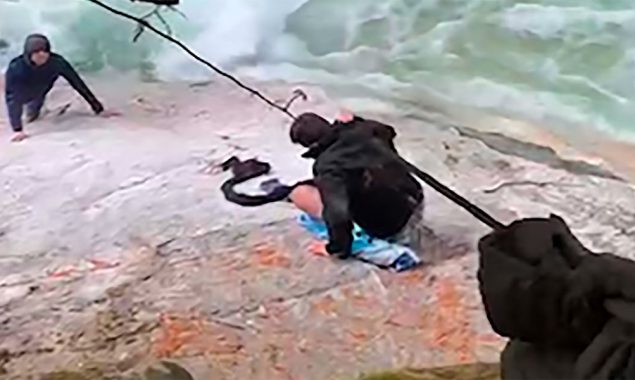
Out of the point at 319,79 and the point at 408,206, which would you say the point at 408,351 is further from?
the point at 319,79

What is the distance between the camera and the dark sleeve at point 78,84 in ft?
9.87

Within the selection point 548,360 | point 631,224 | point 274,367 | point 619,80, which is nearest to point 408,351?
point 274,367

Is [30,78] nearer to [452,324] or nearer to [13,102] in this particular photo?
[13,102]

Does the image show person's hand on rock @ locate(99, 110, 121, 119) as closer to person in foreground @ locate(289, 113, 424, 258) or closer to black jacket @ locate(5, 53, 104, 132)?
black jacket @ locate(5, 53, 104, 132)

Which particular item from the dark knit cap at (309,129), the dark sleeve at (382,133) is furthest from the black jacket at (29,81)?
the dark sleeve at (382,133)

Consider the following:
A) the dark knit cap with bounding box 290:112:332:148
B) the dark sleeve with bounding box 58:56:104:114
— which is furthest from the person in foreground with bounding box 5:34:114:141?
the dark knit cap with bounding box 290:112:332:148

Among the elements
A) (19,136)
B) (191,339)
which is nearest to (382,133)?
(191,339)

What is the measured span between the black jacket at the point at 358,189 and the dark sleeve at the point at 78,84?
0.85m

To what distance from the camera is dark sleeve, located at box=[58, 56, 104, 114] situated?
3008mm

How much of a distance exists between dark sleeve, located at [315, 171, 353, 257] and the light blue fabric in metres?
0.03

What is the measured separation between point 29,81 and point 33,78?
0.05 ft

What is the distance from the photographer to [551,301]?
65 cm

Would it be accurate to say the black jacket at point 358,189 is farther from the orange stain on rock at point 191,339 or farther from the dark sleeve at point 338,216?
the orange stain on rock at point 191,339

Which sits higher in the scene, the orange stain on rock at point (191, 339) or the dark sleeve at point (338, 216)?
the dark sleeve at point (338, 216)
